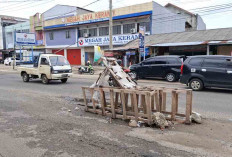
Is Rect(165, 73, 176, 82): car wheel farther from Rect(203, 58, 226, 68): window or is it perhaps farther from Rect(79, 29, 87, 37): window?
Rect(79, 29, 87, 37): window

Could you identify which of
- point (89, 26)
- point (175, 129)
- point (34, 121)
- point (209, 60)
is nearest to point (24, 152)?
point (34, 121)

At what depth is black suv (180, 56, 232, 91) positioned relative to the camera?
31.7 feet

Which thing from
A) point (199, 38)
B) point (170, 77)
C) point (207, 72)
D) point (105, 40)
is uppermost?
point (105, 40)

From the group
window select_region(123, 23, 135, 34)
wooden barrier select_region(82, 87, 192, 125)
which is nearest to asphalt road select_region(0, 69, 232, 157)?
wooden barrier select_region(82, 87, 192, 125)

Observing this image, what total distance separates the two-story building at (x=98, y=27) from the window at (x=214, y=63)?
1177 centimetres

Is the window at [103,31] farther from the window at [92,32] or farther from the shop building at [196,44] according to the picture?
the shop building at [196,44]

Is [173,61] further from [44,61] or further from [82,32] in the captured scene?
[82,32]

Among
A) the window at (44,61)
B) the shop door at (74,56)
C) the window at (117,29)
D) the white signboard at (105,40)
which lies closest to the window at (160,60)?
the window at (44,61)

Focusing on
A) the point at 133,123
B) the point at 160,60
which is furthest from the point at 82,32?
the point at 133,123

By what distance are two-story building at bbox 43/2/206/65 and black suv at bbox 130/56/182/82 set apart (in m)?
5.69

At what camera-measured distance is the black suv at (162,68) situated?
577 inches

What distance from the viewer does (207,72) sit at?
10031mm

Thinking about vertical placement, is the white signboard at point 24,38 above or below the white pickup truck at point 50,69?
above

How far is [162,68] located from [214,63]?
17.4 feet
